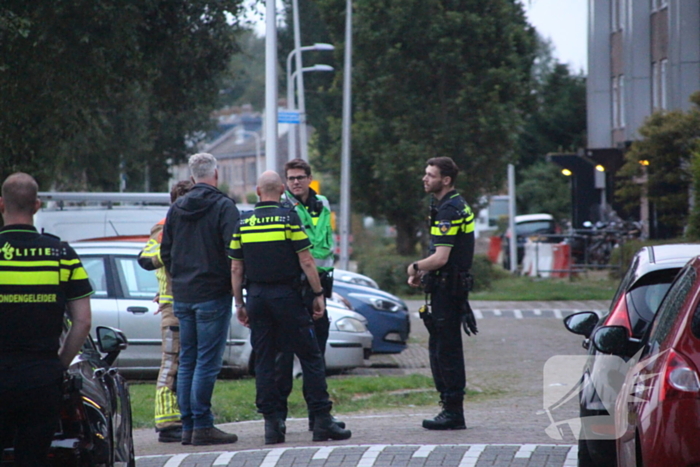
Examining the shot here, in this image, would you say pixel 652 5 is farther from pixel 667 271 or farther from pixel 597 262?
pixel 667 271

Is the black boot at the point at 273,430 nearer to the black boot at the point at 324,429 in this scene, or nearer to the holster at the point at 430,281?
the black boot at the point at 324,429

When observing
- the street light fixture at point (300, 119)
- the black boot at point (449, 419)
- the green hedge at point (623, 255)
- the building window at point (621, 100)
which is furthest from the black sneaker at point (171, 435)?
the building window at point (621, 100)

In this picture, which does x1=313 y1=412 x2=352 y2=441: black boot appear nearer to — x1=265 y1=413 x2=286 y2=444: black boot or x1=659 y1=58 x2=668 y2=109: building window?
x1=265 y1=413 x2=286 y2=444: black boot

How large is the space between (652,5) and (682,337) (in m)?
27.7

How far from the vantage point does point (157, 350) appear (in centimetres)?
1111

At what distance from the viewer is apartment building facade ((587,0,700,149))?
1009 inches

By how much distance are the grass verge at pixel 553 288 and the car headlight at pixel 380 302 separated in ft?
34.4

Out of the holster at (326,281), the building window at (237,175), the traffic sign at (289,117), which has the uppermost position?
the building window at (237,175)

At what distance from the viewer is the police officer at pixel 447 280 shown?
7.43m

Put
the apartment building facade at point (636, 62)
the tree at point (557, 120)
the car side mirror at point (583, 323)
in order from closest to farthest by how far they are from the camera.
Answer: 1. the car side mirror at point (583, 323)
2. the apartment building facade at point (636, 62)
3. the tree at point (557, 120)

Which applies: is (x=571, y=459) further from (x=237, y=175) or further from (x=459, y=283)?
(x=237, y=175)

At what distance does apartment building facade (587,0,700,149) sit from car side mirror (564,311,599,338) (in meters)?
18.3

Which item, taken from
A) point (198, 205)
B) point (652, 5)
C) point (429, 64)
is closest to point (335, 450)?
point (198, 205)

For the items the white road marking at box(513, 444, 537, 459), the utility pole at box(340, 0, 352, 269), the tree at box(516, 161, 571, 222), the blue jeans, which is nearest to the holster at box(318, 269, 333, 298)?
the blue jeans
